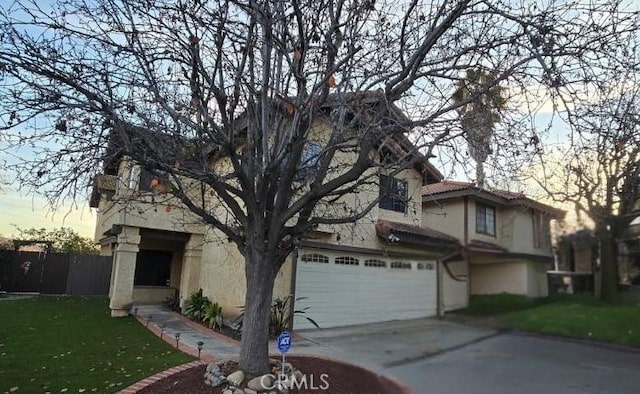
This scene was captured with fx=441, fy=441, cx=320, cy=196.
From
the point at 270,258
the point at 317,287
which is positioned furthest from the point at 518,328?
the point at 270,258

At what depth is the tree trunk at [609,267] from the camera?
66.6ft

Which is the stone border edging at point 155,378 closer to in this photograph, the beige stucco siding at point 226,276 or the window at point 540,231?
the beige stucco siding at point 226,276

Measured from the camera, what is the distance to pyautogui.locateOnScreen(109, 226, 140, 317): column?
1307 centimetres

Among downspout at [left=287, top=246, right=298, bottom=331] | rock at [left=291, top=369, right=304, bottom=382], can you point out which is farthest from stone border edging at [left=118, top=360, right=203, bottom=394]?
downspout at [left=287, top=246, right=298, bottom=331]

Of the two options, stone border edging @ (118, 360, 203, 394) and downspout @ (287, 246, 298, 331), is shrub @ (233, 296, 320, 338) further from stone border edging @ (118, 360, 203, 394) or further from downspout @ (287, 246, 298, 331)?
stone border edging @ (118, 360, 203, 394)

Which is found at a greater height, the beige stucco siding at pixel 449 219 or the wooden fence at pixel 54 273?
the beige stucco siding at pixel 449 219

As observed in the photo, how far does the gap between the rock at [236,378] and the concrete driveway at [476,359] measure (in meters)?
3.09

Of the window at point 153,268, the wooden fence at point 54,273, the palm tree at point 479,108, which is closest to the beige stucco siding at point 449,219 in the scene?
the window at point 153,268

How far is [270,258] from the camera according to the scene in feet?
21.1

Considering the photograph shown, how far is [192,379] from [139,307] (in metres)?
10.0

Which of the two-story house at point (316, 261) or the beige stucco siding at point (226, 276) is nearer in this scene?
the beige stucco siding at point (226, 276)

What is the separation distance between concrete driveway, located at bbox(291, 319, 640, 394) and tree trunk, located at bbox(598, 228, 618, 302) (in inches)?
355

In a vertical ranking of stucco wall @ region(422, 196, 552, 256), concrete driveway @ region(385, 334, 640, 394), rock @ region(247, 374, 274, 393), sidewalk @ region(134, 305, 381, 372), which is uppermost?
stucco wall @ region(422, 196, 552, 256)

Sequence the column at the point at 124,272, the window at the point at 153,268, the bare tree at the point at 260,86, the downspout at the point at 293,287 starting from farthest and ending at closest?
the window at the point at 153,268 < the column at the point at 124,272 < the downspout at the point at 293,287 < the bare tree at the point at 260,86
